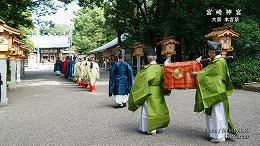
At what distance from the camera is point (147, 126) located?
708 centimetres

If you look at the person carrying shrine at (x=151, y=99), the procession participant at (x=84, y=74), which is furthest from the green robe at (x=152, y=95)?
the procession participant at (x=84, y=74)

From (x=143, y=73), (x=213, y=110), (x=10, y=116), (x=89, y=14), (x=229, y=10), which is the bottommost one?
(x=10, y=116)

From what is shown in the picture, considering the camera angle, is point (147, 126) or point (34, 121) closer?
point (147, 126)

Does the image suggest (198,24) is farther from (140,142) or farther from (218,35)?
(140,142)

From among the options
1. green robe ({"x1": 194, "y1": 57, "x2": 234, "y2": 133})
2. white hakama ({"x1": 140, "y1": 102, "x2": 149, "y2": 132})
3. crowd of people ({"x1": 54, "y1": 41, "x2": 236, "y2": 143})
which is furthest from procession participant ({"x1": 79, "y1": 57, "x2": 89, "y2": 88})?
green robe ({"x1": 194, "y1": 57, "x2": 234, "y2": 133})

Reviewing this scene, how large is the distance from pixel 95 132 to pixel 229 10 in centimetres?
1417

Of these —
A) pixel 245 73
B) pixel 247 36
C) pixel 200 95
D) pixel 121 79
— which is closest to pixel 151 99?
pixel 200 95

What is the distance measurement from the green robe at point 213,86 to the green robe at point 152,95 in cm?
93

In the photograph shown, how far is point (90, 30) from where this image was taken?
195 ft

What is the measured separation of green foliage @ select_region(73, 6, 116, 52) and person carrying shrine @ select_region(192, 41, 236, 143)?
5007 cm

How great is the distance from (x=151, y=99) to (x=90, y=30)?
175 ft

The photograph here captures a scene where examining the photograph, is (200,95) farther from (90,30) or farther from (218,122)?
(90,30)

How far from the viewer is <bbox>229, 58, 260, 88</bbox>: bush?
16.7 m

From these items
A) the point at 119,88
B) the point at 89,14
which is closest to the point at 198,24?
the point at 119,88
